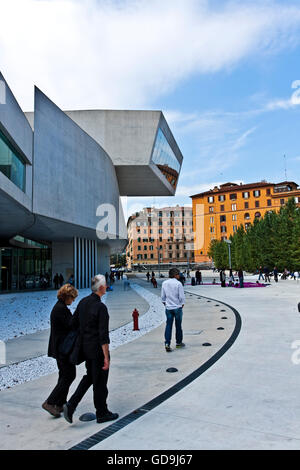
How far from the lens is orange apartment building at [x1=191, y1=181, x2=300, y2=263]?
9344 cm

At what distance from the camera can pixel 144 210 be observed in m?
127

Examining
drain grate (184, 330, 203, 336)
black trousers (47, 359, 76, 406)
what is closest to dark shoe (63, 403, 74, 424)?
black trousers (47, 359, 76, 406)

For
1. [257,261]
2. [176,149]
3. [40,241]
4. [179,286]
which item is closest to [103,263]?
[40,241]

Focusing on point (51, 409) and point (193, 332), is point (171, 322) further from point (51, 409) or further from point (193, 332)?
point (51, 409)

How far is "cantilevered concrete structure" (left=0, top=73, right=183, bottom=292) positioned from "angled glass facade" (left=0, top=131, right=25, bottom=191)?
0.06 metres

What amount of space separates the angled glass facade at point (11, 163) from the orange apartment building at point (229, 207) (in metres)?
78.5

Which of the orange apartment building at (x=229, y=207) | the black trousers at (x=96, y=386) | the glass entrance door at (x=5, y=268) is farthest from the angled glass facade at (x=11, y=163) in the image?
the orange apartment building at (x=229, y=207)

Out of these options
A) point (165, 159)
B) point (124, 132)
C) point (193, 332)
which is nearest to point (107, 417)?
point (193, 332)

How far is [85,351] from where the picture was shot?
397 cm

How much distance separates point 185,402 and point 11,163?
1763cm

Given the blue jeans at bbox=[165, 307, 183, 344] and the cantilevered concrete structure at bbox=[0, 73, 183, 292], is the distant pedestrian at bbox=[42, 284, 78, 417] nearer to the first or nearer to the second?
the blue jeans at bbox=[165, 307, 183, 344]

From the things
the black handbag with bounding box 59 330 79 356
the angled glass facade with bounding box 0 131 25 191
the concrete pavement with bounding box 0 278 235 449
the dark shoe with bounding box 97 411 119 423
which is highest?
the angled glass facade with bounding box 0 131 25 191

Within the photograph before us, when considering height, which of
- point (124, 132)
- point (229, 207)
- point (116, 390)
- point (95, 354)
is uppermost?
point (124, 132)
